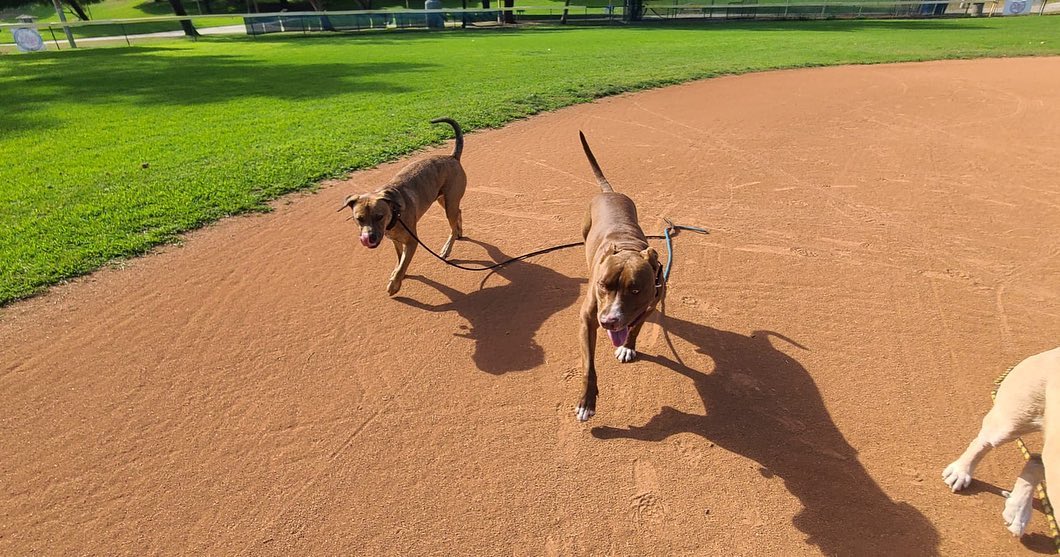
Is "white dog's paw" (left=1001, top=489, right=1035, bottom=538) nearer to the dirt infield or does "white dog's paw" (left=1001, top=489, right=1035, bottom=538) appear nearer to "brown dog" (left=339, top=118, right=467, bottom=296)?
the dirt infield

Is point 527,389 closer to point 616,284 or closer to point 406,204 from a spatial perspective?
point 616,284

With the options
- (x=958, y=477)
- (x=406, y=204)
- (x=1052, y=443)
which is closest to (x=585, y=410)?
(x=958, y=477)

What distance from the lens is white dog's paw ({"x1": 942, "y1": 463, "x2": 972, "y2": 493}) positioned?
391cm

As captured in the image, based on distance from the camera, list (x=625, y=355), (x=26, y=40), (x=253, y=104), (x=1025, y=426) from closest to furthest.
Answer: (x=1025, y=426)
(x=625, y=355)
(x=253, y=104)
(x=26, y=40)

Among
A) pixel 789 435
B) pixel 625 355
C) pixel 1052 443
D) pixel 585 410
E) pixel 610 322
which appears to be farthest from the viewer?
pixel 625 355

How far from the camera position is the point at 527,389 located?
5.11m

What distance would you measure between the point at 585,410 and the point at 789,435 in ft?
5.87

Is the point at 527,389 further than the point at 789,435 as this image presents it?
Yes

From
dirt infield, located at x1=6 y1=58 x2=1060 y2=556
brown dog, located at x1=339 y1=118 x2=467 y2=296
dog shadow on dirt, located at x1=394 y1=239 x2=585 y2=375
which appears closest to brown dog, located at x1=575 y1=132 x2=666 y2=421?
dirt infield, located at x1=6 y1=58 x2=1060 y2=556

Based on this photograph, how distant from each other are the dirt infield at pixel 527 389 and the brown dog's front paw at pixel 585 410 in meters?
0.10

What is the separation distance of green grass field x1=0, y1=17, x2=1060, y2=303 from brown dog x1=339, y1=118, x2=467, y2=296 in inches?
146

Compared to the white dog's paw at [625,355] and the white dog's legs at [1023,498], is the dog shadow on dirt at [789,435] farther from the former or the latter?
the white dog's legs at [1023,498]

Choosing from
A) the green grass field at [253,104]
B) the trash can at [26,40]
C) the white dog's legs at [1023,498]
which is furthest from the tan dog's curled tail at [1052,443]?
the trash can at [26,40]

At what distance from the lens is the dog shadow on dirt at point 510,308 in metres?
5.58
